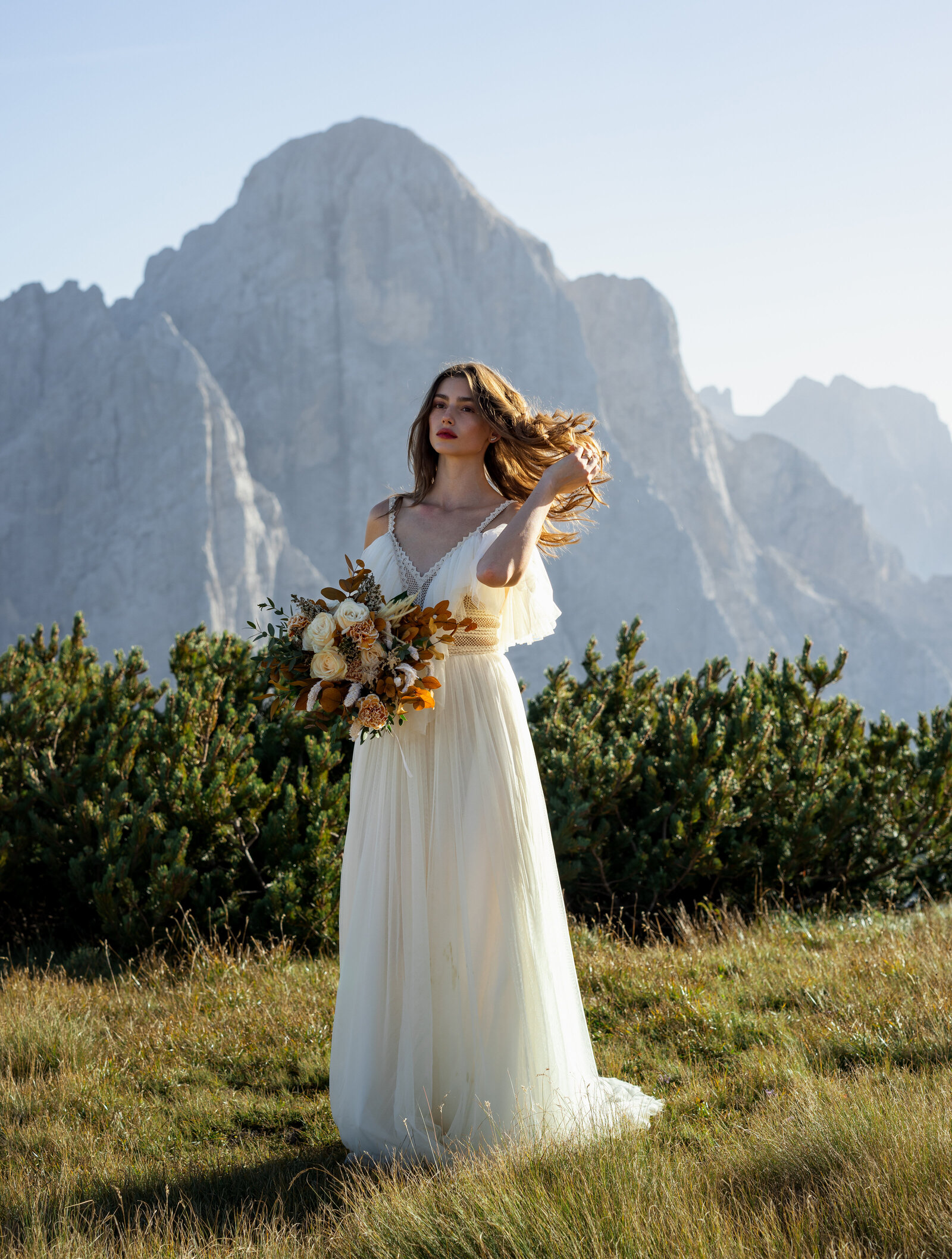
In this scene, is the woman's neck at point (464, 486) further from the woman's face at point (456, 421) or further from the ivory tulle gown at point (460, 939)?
the ivory tulle gown at point (460, 939)

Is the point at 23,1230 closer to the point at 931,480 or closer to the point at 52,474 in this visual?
the point at 52,474

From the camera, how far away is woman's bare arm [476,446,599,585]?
3.27 m

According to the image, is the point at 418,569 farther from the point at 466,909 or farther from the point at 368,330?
the point at 368,330

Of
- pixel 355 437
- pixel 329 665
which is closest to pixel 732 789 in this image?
pixel 329 665

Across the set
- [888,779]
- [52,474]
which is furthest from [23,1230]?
[52,474]

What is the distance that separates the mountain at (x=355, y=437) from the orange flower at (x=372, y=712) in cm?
5747

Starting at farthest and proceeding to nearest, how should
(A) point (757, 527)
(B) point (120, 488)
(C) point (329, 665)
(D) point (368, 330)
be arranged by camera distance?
1. (A) point (757, 527)
2. (D) point (368, 330)
3. (B) point (120, 488)
4. (C) point (329, 665)

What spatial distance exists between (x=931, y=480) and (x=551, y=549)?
181 meters

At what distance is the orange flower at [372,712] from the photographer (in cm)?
311

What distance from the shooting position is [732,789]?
5809mm

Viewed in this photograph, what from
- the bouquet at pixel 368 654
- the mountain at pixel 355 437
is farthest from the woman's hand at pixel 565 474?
the mountain at pixel 355 437

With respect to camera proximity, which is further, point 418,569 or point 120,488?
point 120,488

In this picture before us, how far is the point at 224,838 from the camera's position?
5.46 m

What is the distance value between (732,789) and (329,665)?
3.35 m
